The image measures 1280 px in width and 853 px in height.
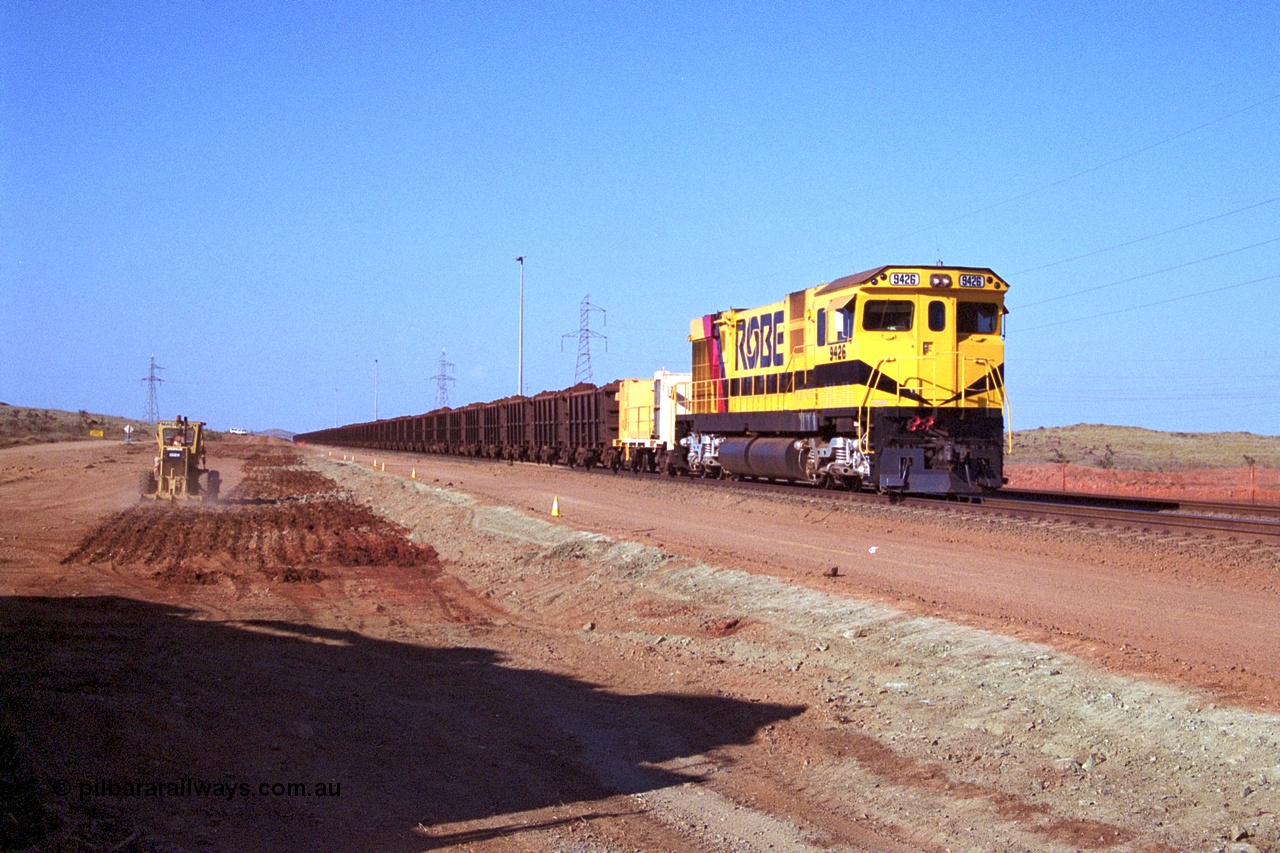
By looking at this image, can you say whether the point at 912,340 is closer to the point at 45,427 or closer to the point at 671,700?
the point at 671,700

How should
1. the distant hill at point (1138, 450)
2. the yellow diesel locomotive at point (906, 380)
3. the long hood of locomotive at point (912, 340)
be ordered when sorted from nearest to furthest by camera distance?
1. the yellow diesel locomotive at point (906, 380)
2. the long hood of locomotive at point (912, 340)
3. the distant hill at point (1138, 450)

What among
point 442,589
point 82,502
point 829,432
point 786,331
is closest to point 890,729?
point 442,589

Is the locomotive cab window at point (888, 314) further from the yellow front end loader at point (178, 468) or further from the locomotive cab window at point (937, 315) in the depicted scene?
the yellow front end loader at point (178, 468)

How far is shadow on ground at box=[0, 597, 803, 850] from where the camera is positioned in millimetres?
5793

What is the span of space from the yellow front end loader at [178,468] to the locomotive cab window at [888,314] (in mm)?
18305

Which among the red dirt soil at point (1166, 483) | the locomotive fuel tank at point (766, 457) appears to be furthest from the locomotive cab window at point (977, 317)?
the red dirt soil at point (1166, 483)

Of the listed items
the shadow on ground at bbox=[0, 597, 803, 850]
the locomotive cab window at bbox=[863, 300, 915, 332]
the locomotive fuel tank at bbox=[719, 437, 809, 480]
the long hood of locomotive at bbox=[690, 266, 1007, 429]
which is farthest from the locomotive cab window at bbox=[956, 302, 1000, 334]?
the shadow on ground at bbox=[0, 597, 803, 850]

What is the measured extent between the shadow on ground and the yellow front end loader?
1950 cm

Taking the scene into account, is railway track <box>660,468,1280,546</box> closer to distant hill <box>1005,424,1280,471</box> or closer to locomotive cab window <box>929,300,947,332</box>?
locomotive cab window <box>929,300,947,332</box>

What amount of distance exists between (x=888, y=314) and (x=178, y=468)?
770 inches

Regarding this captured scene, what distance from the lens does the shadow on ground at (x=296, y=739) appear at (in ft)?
19.0

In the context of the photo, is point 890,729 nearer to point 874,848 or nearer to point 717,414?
point 874,848

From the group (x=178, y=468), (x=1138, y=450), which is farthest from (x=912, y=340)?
(x=1138, y=450)

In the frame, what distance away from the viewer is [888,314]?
21.2 metres
